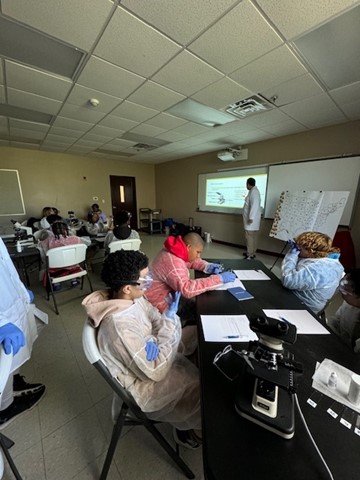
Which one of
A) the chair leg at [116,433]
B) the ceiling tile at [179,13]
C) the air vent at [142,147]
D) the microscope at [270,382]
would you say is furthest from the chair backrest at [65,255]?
the air vent at [142,147]

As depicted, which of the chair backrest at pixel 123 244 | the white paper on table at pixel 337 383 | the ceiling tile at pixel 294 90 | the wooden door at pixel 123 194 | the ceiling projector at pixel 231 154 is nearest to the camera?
the white paper on table at pixel 337 383

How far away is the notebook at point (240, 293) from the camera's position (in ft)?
4.34

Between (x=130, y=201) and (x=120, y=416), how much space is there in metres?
7.02

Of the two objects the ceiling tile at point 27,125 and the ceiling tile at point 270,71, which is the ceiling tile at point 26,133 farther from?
the ceiling tile at point 270,71

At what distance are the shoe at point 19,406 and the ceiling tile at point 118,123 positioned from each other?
3513mm

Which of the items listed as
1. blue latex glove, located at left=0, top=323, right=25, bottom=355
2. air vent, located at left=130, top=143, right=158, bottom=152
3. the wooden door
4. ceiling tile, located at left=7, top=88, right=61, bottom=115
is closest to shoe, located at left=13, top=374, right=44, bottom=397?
blue latex glove, located at left=0, top=323, right=25, bottom=355

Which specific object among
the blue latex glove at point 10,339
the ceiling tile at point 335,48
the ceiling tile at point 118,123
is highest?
the ceiling tile at point 335,48

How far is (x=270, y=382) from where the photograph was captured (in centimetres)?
58

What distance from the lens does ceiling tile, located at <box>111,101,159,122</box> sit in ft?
9.01

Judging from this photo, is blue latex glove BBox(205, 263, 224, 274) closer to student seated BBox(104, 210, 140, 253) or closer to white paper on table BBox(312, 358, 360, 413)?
white paper on table BBox(312, 358, 360, 413)

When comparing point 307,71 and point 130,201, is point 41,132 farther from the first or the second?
point 307,71

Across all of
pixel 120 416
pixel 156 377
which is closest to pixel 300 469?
pixel 156 377

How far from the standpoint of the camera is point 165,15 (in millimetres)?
1377

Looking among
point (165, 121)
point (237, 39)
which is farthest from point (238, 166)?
point (237, 39)
